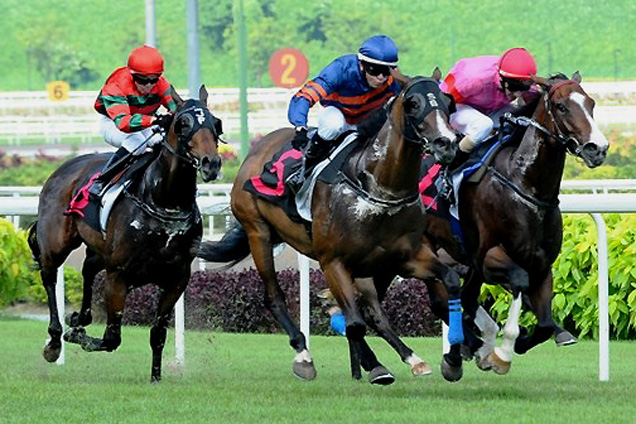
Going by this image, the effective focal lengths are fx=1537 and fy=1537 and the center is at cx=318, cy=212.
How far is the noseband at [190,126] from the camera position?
23.5ft

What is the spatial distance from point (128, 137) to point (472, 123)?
1826mm

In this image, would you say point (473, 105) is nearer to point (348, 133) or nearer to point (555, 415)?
point (348, 133)

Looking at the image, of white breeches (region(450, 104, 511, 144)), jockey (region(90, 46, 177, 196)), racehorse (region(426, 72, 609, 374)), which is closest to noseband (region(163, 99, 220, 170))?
jockey (region(90, 46, 177, 196))

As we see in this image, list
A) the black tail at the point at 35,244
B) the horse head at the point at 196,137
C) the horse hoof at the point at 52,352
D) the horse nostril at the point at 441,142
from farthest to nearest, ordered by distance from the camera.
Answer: the black tail at the point at 35,244 < the horse hoof at the point at 52,352 < the horse head at the point at 196,137 < the horse nostril at the point at 441,142

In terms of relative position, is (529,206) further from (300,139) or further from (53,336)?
(53,336)

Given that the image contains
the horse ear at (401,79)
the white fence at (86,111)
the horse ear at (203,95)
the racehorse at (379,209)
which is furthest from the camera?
the white fence at (86,111)

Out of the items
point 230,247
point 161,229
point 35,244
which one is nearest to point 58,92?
point 35,244

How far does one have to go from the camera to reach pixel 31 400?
666cm

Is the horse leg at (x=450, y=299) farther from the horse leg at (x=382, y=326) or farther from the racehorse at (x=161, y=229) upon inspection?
→ the racehorse at (x=161, y=229)

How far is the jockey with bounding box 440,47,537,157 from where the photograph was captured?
24.0 ft

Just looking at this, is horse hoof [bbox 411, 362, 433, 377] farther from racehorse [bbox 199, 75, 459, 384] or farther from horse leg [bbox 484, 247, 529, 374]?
horse leg [bbox 484, 247, 529, 374]

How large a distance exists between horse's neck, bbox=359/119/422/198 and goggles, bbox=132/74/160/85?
1442mm

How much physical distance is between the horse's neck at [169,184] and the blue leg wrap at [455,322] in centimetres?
146

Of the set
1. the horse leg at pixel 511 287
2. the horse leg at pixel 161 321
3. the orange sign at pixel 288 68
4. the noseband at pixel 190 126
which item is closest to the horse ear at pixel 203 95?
the noseband at pixel 190 126
